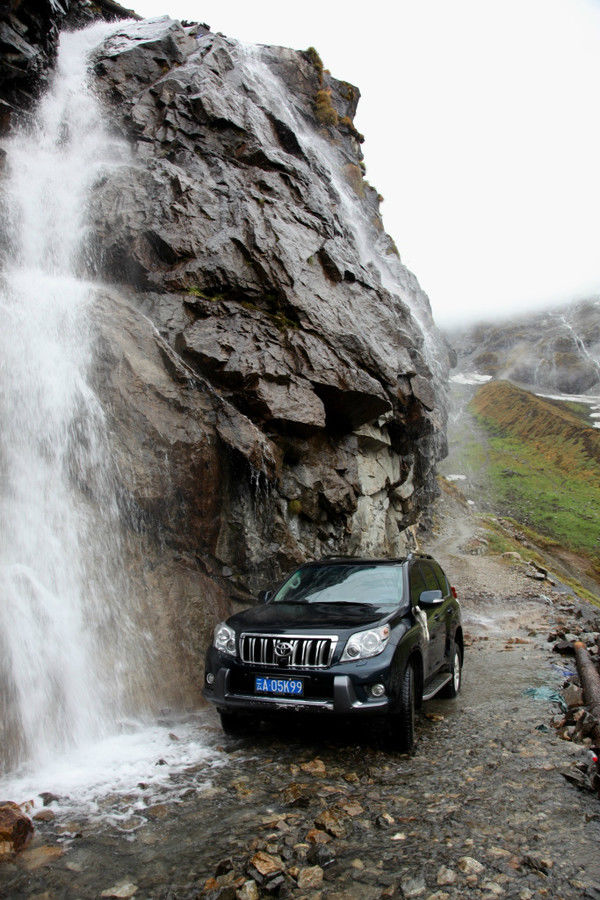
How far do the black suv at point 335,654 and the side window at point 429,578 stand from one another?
701 millimetres

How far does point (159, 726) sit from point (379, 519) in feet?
35.1

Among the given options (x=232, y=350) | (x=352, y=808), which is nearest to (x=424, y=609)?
(x=352, y=808)

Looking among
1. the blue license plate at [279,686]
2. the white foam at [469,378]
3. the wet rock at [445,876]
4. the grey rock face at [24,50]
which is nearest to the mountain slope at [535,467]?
the white foam at [469,378]

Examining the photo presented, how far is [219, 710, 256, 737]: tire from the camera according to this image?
600cm

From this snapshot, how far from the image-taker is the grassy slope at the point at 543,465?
63.3 m

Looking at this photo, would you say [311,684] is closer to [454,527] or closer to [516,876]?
[516,876]

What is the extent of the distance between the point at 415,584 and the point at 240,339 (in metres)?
7.03

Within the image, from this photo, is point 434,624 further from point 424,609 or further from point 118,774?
point 118,774

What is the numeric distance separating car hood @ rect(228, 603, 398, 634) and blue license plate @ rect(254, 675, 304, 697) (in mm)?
470

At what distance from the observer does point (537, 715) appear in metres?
7.07

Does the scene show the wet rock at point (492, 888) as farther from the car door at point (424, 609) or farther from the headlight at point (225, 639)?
the headlight at point (225, 639)

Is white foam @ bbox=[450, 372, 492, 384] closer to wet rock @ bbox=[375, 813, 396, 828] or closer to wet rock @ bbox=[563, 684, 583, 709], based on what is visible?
wet rock @ bbox=[563, 684, 583, 709]

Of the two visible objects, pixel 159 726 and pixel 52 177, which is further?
pixel 52 177

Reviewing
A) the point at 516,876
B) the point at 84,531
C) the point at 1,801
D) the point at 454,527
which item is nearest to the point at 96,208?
the point at 84,531
